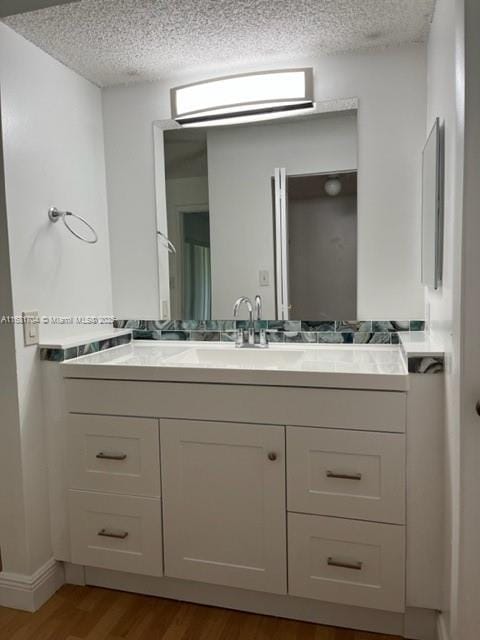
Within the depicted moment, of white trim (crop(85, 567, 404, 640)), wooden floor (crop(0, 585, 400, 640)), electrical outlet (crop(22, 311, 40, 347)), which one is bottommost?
wooden floor (crop(0, 585, 400, 640))

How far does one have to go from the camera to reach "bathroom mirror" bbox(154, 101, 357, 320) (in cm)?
199

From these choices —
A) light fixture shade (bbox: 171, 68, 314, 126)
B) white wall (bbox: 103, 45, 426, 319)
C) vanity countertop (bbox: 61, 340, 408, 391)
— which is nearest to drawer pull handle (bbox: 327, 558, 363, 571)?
vanity countertop (bbox: 61, 340, 408, 391)

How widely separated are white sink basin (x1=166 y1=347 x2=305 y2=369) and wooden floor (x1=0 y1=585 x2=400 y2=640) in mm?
885

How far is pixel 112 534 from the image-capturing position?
173 cm

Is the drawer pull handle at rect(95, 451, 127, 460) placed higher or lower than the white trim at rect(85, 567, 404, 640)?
higher

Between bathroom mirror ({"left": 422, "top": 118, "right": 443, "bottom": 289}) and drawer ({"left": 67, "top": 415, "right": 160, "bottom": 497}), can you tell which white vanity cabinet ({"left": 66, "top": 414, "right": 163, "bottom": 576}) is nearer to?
drawer ({"left": 67, "top": 415, "right": 160, "bottom": 497})

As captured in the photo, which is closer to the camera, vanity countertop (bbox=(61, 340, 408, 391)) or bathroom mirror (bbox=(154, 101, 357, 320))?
vanity countertop (bbox=(61, 340, 408, 391))

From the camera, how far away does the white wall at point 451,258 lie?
1164 mm

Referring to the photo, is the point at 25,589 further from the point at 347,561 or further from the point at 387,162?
the point at 387,162

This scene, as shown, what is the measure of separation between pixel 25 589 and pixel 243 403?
3.46 feet

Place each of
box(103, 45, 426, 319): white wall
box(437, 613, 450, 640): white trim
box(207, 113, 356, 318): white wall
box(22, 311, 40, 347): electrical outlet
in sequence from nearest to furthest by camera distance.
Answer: box(437, 613, 450, 640): white trim < box(22, 311, 40, 347): electrical outlet < box(103, 45, 426, 319): white wall < box(207, 113, 356, 318): white wall

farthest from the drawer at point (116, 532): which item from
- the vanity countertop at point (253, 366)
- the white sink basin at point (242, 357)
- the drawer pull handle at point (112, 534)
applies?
the white sink basin at point (242, 357)

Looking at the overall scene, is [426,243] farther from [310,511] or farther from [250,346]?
[310,511]

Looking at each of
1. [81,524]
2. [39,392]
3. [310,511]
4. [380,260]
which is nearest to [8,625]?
[81,524]
